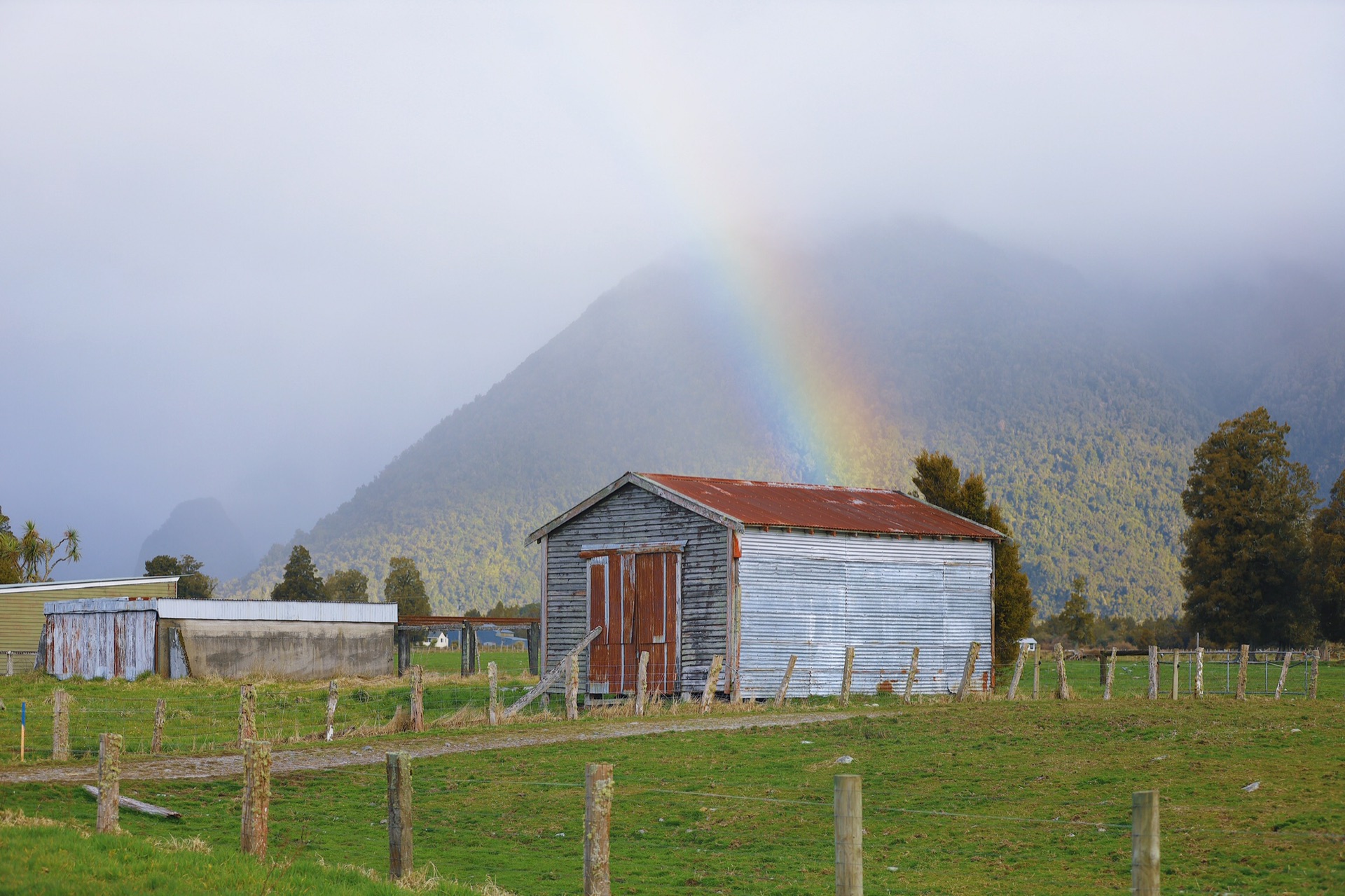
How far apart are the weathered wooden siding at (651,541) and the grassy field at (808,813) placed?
8.40 m

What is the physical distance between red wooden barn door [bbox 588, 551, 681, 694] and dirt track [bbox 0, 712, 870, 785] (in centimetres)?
527

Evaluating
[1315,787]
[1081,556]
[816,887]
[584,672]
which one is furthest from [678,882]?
[1081,556]

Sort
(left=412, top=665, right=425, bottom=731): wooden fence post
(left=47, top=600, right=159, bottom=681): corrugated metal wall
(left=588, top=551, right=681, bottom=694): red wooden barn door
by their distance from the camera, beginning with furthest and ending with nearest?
1. (left=47, top=600, right=159, bottom=681): corrugated metal wall
2. (left=588, top=551, right=681, bottom=694): red wooden barn door
3. (left=412, top=665, right=425, bottom=731): wooden fence post

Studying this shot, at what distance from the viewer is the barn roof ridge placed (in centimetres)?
3456

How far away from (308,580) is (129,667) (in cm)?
5118

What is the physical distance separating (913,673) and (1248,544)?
131 ft

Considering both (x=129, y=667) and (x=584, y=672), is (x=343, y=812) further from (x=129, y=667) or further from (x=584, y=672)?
(x=129, y=667)

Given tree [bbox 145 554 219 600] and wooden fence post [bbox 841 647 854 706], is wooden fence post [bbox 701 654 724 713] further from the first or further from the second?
tree [bbox 145 554 219 600]

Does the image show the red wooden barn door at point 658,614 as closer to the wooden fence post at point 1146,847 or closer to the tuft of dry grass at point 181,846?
the tuft of dry grass at point 181,846

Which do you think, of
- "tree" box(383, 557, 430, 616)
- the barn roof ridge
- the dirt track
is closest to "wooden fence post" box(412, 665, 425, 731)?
the dirt track

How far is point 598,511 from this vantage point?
1474 inches

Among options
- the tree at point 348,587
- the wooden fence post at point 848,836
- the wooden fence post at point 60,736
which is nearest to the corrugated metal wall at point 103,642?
the wooden fence post at point 60,736

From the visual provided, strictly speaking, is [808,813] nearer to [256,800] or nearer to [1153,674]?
[256,800]

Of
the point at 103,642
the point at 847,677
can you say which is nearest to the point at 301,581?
the point at 103,642
